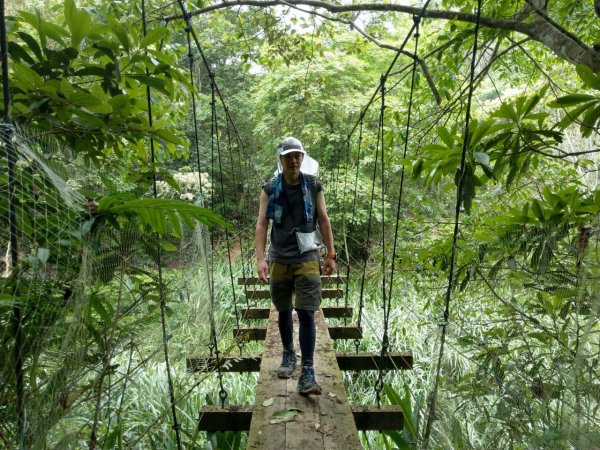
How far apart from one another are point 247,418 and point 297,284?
1.50ft

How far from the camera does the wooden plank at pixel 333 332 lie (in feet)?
6.75

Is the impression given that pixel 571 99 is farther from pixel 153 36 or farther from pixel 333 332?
pixel 333 332

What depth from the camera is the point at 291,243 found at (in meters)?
1.56

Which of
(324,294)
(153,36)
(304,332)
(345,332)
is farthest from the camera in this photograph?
(324,294)

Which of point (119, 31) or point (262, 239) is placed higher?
point (119, 31)

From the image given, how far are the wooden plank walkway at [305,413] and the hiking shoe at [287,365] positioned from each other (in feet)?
0.06

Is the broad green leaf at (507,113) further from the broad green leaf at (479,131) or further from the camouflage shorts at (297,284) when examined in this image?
the camouflage shorts at (297,284)

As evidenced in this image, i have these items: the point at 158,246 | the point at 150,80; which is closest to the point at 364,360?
the point at 158,246

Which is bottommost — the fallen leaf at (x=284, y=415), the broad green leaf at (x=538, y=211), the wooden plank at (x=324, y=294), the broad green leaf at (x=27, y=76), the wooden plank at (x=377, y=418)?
→ the wooden plank at (x=377, y=418)

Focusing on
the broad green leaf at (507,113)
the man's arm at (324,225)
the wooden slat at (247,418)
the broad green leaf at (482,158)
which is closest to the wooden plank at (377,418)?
the wooden slat at (247,418)

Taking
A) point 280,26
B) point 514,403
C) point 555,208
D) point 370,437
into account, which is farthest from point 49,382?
point 280,26

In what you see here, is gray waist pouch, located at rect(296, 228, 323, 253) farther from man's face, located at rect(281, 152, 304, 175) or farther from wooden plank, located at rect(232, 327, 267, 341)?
wooden plank, located at rect(232, 327, 267, 341)

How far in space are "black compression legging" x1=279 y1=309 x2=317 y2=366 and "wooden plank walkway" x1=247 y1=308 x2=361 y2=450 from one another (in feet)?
0.29

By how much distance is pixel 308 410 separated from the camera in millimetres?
1296
